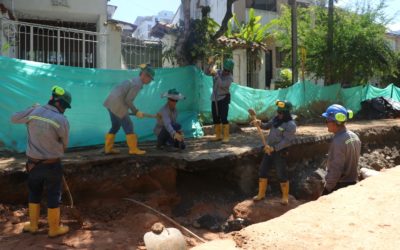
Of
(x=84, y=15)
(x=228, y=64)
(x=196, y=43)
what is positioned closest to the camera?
(x=228, y=64)

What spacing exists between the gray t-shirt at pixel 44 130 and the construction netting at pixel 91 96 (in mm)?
2412

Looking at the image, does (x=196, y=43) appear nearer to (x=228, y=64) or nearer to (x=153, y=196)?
(x=228, y=64)

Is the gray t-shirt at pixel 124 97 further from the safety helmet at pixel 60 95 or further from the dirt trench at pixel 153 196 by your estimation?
the safety helmet at pixel 60 95

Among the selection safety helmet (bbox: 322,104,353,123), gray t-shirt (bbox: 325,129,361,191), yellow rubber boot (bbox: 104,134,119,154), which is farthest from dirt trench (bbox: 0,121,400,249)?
safety helmet (bbox: 322,104,353,123)

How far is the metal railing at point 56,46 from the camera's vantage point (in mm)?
10430

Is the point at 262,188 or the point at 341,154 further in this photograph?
the point at 262,188

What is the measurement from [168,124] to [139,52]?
5001mm

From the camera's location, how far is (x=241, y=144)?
26.8 ft

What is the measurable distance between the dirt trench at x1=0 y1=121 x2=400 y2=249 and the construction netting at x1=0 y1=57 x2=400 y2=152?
1.28m

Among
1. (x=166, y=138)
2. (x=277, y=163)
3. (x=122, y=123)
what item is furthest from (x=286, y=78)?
(x=122, y=123)

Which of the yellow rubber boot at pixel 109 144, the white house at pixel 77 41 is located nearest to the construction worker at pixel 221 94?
the yellow rubber boot at pixel 109 144

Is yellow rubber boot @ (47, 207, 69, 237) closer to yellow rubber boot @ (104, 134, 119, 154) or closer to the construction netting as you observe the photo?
yellow rubber boot @ (104, 134, 119, 154)

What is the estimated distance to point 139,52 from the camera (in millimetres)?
11625

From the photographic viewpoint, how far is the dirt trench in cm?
523
